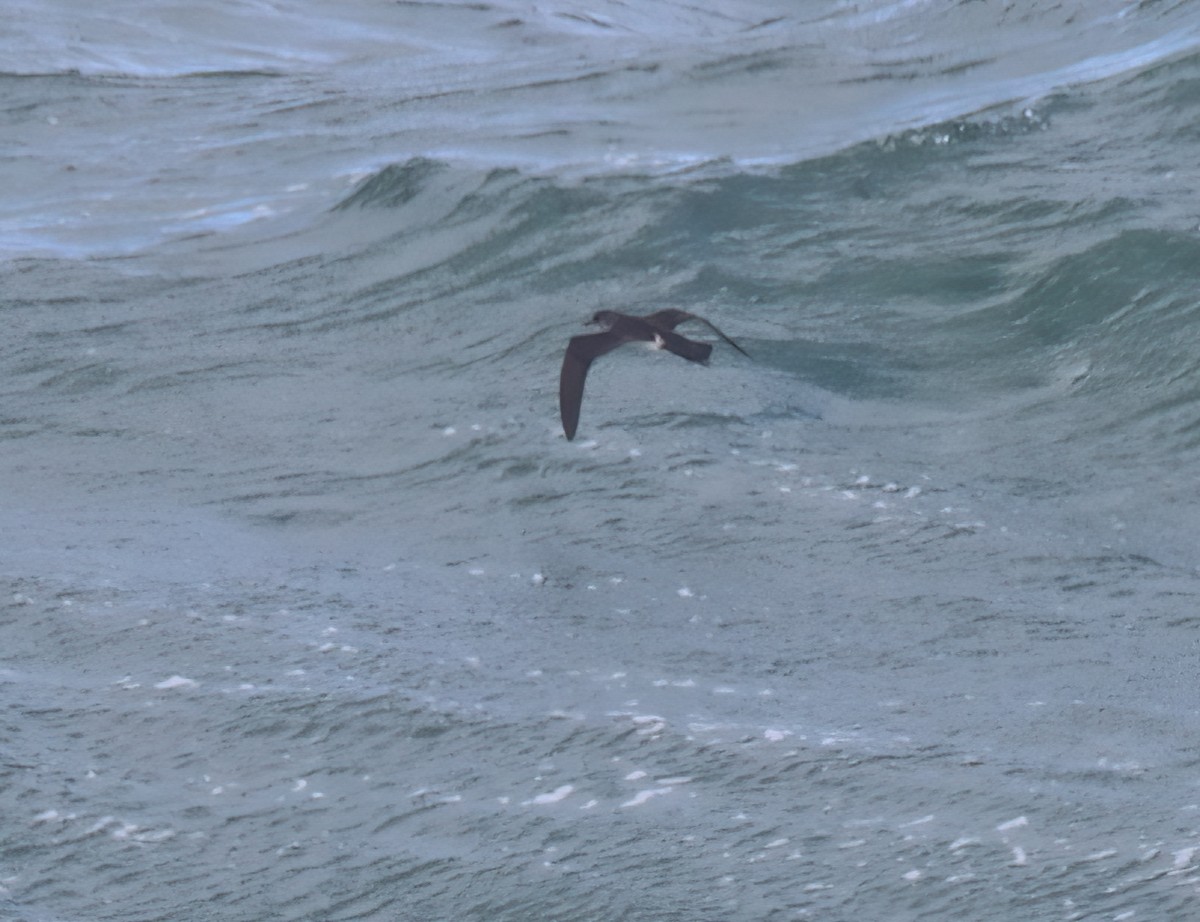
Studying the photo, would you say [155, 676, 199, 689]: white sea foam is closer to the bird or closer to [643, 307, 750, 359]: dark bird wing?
the bird

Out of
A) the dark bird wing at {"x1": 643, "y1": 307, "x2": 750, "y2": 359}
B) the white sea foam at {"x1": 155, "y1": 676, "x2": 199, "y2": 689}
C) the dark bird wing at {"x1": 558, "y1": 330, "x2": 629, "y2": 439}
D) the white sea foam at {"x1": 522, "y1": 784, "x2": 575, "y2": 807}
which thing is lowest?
the white sea foam at {"x1": 522, "y1": 784, "x2": 575, "y2": 807}

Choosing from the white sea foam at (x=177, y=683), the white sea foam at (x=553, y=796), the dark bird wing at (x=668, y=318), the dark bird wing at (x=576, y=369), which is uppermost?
the dark bird wing at (x=668, y=318)

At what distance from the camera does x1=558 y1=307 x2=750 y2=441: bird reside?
5711 mm

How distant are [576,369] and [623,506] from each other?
50 cm

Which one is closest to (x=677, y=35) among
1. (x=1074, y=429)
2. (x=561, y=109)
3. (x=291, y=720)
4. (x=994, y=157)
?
(x=561, y=109)

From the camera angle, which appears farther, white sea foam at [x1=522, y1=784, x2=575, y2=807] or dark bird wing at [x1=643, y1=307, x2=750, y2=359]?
dark bird wing at [x1=643, y1=307, x2=750, y2=359]

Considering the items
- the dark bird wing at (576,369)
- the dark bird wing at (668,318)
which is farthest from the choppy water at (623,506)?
the dark bird wing at (668,318)

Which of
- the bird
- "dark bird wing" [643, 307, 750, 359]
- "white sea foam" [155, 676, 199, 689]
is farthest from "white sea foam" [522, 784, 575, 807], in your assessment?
"dark bird wing" [643, 307, 750, 359]

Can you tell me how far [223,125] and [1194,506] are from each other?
7101 millimetres

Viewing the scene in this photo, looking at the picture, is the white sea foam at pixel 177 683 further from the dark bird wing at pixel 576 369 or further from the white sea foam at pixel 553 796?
the dark bird wing at pixel 576 369

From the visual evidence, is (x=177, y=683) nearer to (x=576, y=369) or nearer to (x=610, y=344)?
(x=576, y=369)

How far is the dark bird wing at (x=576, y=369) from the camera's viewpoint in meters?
5.66

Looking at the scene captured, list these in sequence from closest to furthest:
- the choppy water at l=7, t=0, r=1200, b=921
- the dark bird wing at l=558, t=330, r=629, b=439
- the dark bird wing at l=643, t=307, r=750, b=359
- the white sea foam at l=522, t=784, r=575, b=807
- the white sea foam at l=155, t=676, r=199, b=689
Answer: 1. the choppy water at l=7, t=0, r=1200, b=921
2. the white sea foam at l=522, t=784, r=575, b=807
3. the white sea foam at l=155, t=676, r=199, b=689
4. the dark bird wing at l=558, t=330, r=629, b=439
5. the dark bird wing at l=643, t=307, r=750, b=359

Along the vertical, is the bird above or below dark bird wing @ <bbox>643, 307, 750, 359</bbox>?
below
